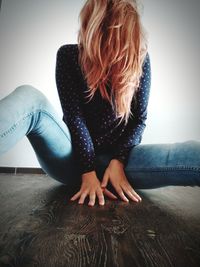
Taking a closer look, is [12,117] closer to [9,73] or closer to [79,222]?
[79,222]

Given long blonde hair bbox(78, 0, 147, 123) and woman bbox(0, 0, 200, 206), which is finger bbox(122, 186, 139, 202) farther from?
long blonde hair bbox(78, 0, 147, 123)

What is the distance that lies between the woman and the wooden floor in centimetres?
11

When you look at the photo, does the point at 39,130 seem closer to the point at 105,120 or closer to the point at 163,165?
the point at 105,120

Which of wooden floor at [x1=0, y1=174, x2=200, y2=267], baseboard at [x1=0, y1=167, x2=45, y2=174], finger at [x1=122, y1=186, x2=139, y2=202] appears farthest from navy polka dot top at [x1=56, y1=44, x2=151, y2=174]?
baseboard at [x1=0, y1=167, x2=45, y2=174]

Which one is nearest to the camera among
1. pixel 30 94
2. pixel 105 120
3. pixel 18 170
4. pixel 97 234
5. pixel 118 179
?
pixel 97 234

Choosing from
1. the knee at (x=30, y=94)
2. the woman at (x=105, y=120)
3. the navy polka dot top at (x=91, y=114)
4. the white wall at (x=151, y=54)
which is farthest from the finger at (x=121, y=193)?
the white wall at (x=151, y=54)

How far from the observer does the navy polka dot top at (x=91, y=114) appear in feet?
3.31

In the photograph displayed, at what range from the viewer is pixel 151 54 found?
217 centimetres

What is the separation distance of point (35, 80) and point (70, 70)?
1167 mm

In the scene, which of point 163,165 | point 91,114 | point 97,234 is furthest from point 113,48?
point 97,234

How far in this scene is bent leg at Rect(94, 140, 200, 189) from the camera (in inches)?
33.8

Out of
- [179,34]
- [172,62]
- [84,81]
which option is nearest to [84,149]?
[84,81]

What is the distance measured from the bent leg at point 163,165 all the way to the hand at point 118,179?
0.11 feet

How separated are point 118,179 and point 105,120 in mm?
273
